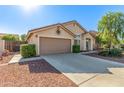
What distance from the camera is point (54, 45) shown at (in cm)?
1648

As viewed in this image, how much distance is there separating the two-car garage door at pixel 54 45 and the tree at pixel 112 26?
5.90 m

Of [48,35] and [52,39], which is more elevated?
[48,35]

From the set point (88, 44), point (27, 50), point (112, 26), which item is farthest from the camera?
point (88, 44)

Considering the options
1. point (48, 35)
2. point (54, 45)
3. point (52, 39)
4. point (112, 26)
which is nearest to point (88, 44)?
point (112, 26)

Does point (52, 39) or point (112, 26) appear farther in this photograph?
point (112, 26)

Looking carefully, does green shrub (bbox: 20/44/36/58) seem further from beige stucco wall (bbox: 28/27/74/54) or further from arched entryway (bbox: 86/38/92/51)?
arched entryway (bbox: 86/38/92/51)

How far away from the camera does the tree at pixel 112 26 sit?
777 inches

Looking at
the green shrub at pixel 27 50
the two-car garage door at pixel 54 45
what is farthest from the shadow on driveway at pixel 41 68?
the two-car garage door at pixel 54 45

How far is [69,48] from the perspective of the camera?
724 inches

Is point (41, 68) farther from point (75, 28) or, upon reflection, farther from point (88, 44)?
point (88, 44)

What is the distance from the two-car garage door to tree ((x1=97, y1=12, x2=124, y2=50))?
19.4 feet

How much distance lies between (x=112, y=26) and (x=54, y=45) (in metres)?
9.07
